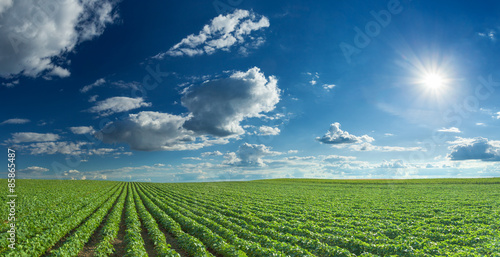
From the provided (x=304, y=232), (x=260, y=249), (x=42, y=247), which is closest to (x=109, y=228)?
(x=42, y=247)

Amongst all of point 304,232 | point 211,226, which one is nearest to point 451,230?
point 304,232

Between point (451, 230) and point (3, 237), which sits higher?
point (3, 237)

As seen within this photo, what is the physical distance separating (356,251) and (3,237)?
19120 millimetres

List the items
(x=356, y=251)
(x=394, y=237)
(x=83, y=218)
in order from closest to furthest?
(x=356, y=251), (x=394, y=237), (x=83, y=218)

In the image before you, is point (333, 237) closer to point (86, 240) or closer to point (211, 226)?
point (211, 226)

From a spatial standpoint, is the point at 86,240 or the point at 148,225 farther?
the point at 148,225

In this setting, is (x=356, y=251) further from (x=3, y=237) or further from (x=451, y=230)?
(x=3, y=237)

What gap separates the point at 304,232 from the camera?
17.2 meters

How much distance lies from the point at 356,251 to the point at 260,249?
5167 millimetres

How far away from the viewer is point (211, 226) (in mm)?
19609

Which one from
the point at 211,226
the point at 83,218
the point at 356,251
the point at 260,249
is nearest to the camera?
the point at 260,249

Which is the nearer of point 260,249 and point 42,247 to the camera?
point 260,249

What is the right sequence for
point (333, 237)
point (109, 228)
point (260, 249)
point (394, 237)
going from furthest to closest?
point (109, 228)
point (394, 237)
point (333, 237)
point (260, 249)

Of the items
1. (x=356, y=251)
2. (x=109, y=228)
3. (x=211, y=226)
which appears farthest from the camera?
(x=211, y=226)
